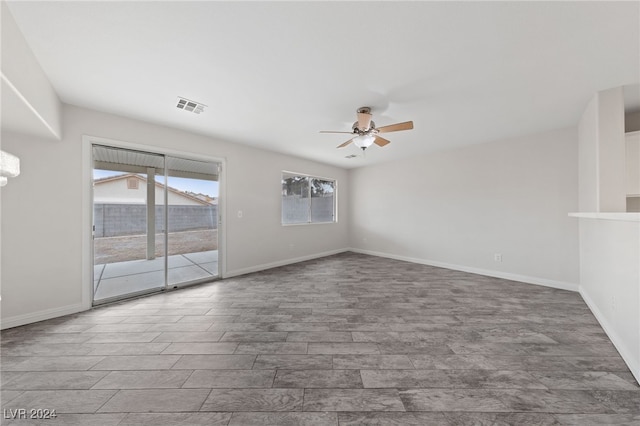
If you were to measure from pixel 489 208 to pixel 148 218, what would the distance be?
19.6 feet

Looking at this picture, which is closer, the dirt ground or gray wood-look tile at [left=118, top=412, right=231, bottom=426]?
gray wood-look tile at [left=118, top=412, right=231, bottom=426]

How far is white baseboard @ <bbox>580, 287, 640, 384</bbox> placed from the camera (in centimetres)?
163

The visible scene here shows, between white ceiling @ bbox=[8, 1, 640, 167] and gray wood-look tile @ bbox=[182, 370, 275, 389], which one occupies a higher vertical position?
white ceiling @ bbox=[8, 1, 640, 167]

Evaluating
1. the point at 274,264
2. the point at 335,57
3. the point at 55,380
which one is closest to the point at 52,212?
the point at 55,380

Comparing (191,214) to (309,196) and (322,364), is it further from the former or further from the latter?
(322,364)

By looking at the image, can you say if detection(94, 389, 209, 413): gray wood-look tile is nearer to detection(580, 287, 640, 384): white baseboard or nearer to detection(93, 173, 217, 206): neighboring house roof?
detection(93, 173, 217, 206): neighboring house roof

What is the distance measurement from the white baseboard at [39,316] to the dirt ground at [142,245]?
22.2 inches

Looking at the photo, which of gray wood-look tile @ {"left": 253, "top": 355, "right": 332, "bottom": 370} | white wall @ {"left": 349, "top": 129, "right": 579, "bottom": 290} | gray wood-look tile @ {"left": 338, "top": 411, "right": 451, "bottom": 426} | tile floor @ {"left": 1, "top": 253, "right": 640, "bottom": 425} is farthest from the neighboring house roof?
white wall @ {"left": 349, "top": 129, "right": 579, "bottom": 290}

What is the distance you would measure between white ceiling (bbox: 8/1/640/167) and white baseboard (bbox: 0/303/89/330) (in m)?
2.45

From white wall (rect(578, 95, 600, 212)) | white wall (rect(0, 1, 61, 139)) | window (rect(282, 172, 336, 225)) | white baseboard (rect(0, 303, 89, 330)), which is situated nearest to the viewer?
white wall (rect(0, 1, 61, 139))

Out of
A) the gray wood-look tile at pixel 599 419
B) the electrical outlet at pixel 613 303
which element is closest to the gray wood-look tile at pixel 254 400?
the gray wood-look tile at pixel 599 419

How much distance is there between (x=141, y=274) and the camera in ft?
12.8

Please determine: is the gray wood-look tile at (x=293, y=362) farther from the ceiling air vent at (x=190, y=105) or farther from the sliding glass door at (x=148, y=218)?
the ceiling air vent at (x=190, y=105)

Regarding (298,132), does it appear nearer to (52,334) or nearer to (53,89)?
(53,89)
